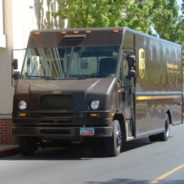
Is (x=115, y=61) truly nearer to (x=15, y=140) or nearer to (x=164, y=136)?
(x=15, y=140)

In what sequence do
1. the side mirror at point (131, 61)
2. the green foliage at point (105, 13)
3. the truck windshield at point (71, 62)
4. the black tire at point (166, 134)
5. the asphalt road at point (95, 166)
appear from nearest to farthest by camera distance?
1. the asphalt road at point (95, 166)
2. the truck windshield at point (71, 62)
3. the side mirror at point (131, 61)
4. the black tire at point (166, 134)
5. the green foliage at point (105, 13)

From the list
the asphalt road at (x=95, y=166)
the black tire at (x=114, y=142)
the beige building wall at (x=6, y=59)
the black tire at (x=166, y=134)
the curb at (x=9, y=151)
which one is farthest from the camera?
the black tire at (x=166, y=134)

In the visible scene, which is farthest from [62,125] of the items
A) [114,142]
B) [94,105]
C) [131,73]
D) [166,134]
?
[166,134]

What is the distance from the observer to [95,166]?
41.8 ft

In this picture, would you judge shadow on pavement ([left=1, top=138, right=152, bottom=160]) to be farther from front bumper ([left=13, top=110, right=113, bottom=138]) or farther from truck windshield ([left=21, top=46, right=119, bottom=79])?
truck windshield ([left=21, top=46, right=119, bottom=79])

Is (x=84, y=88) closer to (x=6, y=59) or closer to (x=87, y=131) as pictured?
(x=87, y=131)

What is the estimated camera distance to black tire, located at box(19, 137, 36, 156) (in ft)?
48.5

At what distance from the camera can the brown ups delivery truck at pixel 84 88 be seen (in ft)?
45.5

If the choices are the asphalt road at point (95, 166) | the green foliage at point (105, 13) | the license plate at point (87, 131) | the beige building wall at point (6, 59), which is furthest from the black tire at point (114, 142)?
the green foliage at point (105, 13)

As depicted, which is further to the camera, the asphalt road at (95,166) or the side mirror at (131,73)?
the side mirror at (131,73)

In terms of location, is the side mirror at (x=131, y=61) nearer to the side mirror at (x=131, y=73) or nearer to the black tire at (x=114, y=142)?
the side mirror at (x=131, y=73)

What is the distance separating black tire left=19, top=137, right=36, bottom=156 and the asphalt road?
169mm

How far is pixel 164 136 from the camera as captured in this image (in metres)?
19.1

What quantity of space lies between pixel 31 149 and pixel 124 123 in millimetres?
2369
